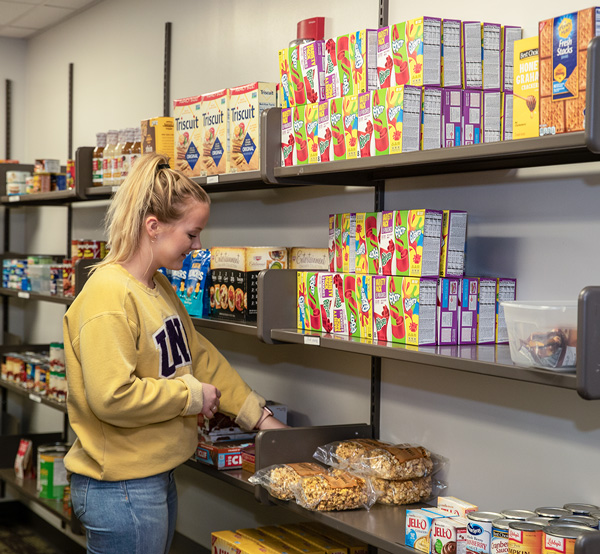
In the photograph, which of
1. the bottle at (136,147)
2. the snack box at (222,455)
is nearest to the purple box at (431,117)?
the snack box at (222,455)

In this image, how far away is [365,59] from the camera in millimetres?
2252

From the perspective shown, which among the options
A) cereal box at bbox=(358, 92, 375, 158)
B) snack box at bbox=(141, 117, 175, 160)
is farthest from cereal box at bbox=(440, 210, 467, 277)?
snack box at bbox=(141, 117, 175, 160)

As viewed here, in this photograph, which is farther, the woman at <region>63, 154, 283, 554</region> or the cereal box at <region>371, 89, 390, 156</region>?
the woman at <region>63, 154, 283, 554</region>

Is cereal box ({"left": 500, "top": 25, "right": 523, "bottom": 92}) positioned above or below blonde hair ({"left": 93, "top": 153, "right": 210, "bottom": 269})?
above

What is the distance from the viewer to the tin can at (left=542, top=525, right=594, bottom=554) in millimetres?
1681

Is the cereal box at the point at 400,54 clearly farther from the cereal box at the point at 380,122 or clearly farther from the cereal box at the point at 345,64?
the cereal box at the point at 345,64

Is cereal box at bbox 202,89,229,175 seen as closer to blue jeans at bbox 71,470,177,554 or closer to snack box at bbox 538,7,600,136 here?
blue jeans at bbox 71,470,177,554

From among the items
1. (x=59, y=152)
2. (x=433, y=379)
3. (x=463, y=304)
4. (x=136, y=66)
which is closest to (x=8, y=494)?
(x=59, y=152)

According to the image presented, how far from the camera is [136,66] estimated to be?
175 inches

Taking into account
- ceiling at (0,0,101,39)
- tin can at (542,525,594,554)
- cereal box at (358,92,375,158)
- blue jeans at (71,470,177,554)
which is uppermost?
ceiling at (0,0,101,39)

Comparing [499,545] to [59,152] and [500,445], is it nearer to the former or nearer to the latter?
[500,445]

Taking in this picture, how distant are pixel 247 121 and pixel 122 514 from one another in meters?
1.35

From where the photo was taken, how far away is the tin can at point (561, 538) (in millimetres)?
1681

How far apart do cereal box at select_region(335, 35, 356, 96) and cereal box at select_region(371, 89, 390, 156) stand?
157 mm
